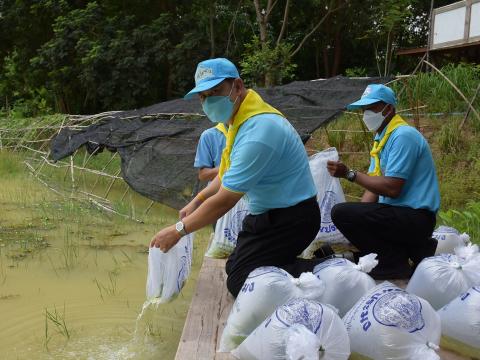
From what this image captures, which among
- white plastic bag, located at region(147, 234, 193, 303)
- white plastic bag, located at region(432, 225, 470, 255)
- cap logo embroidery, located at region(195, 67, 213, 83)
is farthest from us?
white plastic bag, located at region(432, 225, 470, 255)

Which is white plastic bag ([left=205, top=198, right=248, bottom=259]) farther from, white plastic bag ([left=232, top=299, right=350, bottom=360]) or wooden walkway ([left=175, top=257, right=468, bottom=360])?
white plastic bag ([left=232, top=299, right=350, bottom=360])

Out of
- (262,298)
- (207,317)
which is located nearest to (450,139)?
(207,317)

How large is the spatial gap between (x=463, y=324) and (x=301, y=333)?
744 millimetres

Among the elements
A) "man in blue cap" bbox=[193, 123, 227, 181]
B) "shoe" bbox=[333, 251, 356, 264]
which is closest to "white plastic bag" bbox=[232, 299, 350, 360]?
"shoe" bbox=[333, 251, 356, 264]

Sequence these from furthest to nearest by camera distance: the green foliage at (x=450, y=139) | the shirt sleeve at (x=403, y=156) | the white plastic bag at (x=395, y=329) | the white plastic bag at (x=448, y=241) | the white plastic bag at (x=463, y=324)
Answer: the green foliage at (x=450, y=139) < the white plastic bag at (x=448, y=241) < the shirt sleeve at (x=403, y=156) < the white plastic bag at (x=463, y=324) < the white plastic bag at (x=395, y=329)

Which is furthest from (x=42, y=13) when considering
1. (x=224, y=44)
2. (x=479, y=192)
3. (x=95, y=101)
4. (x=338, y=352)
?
(x=338, y=352)

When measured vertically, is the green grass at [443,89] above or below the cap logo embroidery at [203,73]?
below

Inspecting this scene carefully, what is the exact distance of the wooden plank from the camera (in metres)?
2.12

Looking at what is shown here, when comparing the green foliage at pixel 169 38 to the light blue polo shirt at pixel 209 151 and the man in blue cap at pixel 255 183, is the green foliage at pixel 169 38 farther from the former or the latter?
the man in blue cap at pixel 255 183

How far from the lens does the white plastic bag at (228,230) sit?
3.35 meters

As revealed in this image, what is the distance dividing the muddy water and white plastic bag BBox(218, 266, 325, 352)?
878 millimetres


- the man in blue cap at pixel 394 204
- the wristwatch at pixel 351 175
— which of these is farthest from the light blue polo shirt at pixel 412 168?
the wristwatch at pixel 351 175

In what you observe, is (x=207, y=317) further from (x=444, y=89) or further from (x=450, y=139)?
(x=444, y=89)

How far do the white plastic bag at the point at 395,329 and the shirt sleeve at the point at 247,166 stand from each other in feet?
2.20
